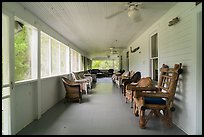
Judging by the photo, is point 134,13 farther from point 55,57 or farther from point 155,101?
point 55,57

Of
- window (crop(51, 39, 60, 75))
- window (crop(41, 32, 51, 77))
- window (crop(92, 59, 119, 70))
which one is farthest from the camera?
window (crop(92, 59, 119, 70))

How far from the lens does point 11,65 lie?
2863 millimetres

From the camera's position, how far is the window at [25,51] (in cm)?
336

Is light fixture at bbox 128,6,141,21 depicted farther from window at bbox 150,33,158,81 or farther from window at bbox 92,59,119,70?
window at bbox 92,59,119,70

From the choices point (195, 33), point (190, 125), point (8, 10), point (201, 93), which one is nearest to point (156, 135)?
point (190, 125)

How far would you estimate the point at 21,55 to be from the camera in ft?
11.7

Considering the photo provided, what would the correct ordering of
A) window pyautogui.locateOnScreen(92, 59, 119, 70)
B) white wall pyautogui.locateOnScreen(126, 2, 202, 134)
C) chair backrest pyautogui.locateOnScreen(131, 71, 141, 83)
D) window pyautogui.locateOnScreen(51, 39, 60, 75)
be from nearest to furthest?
white wall pyautogui.locateOnScreen(126, 2, 202, 134) → window pyautogui.locateOnScreen(51, 39, 60, 75) → chair backrest pyautogui.locateOnScreen(131, 71, 141, 83) → window pyautogui.locateOnScreen(92, 59, 119, 70)

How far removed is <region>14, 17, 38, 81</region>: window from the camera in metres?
3.36

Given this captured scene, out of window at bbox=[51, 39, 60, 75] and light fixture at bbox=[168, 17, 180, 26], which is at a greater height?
light fixture at bbox=[168, 17, 180, 26]

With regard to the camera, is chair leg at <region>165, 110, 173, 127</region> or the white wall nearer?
the white wall

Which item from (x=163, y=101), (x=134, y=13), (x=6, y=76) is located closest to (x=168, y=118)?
(x=163, y=101)

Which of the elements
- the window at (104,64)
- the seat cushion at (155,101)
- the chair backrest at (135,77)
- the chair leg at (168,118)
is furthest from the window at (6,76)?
the window at (104,64)

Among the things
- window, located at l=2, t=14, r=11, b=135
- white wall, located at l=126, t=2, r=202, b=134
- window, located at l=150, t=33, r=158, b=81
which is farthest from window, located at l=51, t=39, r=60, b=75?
white wall, located at l=126, t=2, r=202, b=134

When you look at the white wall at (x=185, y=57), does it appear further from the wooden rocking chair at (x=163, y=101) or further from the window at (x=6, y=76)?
the window at (x=6, y=76)
